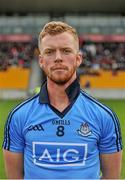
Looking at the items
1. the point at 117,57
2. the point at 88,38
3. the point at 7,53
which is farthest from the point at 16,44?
the point at 117,57

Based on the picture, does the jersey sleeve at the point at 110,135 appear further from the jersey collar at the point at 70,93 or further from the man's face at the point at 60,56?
the man's face at the point at 60,56

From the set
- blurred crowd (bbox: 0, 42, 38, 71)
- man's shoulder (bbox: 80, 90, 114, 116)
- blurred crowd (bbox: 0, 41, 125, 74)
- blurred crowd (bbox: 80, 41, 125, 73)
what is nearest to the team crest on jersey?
man's shoulder (bbox: 80, 90, 114, 116)

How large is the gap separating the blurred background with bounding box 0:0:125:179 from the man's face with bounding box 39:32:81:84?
17506 mm

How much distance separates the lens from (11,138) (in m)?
2.75

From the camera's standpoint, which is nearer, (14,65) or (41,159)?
(41,159)

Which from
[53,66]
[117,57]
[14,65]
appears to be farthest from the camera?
[117,57]

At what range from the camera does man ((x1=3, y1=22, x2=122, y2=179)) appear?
2.59 meters

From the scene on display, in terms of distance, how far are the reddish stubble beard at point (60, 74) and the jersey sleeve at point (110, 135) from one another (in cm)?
30

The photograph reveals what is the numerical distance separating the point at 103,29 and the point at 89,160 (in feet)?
120

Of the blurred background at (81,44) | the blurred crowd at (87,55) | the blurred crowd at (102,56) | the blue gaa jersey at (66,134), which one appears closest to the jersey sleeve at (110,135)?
the blue gaa jersey at (66,134)

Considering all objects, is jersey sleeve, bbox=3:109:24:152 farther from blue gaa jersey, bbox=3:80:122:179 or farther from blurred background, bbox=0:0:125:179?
blurred background, bbox=0:0:125:179

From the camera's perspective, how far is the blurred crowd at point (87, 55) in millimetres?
30734

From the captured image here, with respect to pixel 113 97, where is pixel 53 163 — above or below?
above

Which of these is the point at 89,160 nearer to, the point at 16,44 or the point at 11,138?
the point at 11,138
